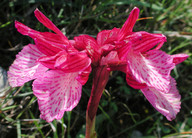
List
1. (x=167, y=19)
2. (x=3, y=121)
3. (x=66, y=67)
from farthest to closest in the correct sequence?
(x=167, y=19) < (x=3, y=121) < (x=66, y=67)

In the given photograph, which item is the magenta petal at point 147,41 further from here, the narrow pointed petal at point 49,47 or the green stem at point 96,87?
the narrow pointed petal at point 49,47

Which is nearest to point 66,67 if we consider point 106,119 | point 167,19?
point 106,119

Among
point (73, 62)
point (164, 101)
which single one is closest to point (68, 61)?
point (73, 62)

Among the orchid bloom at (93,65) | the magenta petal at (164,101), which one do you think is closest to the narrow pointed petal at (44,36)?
the orchid bloom at (93,65)

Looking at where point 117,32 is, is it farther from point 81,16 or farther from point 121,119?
point 121,119

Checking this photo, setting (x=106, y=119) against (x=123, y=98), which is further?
(x=123, y=98)

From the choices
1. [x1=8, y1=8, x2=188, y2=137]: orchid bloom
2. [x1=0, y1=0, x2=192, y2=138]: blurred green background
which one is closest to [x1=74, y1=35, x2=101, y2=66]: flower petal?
[x1=8, y1=8, x2=188, y2=137]: orchid bloom

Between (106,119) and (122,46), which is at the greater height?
(122,46)
